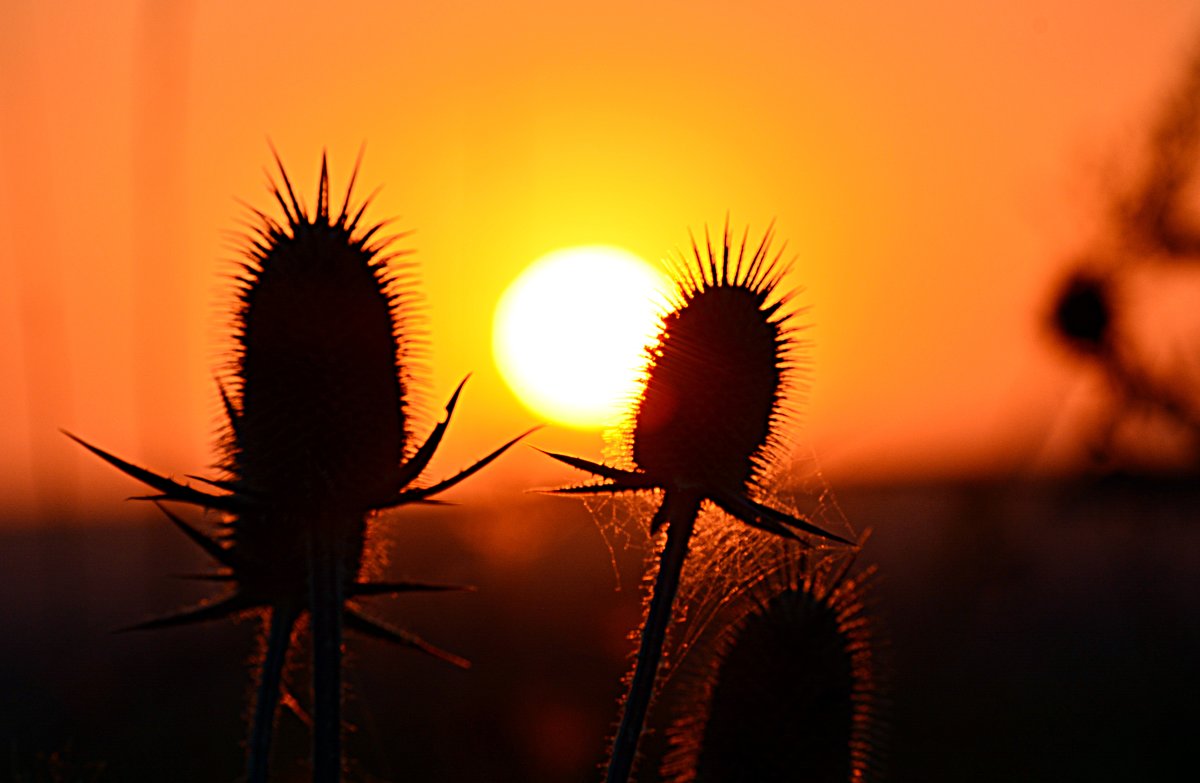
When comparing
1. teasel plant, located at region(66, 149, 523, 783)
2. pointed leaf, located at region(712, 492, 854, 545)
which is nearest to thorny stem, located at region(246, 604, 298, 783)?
teasel plant, located at region(66, 149, 523, 783)

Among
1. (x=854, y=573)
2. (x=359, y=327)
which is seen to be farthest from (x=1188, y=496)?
(x=359, y=327)

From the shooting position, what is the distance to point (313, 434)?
4098mm

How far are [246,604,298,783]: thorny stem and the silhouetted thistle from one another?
1.33 m

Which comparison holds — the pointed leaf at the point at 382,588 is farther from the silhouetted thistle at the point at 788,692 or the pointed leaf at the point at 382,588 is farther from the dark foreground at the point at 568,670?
the silhouetted thistle at the point at 788,692

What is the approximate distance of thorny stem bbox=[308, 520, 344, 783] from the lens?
3.64m

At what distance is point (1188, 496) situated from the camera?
11.2 meters

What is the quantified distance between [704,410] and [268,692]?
175 cm

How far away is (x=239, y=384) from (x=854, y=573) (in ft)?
7.80

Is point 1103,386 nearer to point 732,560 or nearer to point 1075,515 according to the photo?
point 1075,515

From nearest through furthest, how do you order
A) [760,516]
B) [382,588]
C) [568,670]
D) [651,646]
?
1. [651,646]
2. [760,516]
3. [382,588]
4. [568,670]

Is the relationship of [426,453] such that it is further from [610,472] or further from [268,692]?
[268,692]

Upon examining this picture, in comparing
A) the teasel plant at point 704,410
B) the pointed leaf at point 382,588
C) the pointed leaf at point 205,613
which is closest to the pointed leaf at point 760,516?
the teasel plant at point 704,410

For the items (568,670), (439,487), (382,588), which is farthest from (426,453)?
(568,670)

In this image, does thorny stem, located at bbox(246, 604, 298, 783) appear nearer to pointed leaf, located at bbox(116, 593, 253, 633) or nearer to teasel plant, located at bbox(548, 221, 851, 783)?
pointed leaf, located at bbox(116, 593, 253, 633)
